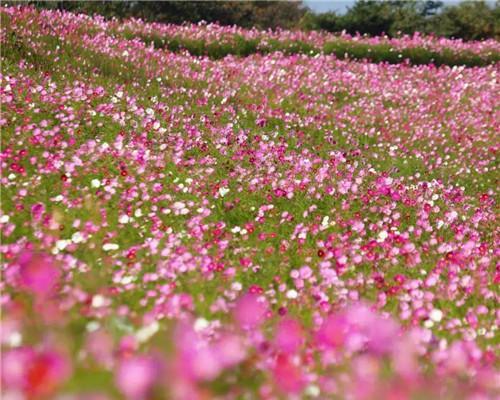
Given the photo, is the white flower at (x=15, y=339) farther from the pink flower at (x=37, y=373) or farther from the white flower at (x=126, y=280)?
the white flower at (x=126, y=280)

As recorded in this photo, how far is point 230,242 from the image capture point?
5230 millimetres

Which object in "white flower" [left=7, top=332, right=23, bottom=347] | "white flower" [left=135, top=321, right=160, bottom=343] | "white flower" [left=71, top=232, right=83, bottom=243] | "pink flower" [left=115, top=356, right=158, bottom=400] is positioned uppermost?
"pink flower" [left=115, top=356, right=158, bottom=400]

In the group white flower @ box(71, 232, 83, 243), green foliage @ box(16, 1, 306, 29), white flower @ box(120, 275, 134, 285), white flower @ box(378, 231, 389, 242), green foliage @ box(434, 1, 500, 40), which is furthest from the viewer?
green foliage @ box(434, 1, 500, 40)

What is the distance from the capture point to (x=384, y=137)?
392 inches

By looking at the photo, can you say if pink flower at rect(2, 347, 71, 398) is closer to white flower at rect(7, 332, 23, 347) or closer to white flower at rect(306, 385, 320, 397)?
white flower at rect(7, 332, 23, 347)

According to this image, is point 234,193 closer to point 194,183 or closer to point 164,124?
point 194,183

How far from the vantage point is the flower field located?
6.39ft

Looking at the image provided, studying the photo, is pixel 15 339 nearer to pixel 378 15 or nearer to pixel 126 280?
pixel 126 280

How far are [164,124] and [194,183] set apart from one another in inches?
77.3

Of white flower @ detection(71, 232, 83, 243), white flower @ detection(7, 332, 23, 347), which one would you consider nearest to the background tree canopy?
white flower @ detection(71, 232, 83, 243)

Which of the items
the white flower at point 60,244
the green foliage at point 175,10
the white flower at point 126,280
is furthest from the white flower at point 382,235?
the green foliage at point 175,10

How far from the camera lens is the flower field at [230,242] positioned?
6.39 ft

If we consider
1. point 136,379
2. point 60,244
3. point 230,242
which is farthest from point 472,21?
point 136,379


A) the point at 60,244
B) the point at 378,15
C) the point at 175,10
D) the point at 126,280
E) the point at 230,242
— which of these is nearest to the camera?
the point at 126,280
